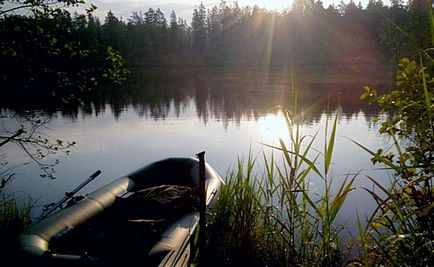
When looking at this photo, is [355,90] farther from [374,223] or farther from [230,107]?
[374,223]

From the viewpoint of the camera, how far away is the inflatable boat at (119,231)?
10.1ft

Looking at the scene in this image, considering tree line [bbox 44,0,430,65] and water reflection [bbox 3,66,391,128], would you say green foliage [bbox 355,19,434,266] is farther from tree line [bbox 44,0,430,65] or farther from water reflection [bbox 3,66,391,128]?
tree line [bbox 44,0,430,65]

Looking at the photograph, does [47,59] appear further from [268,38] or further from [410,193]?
[268,38]

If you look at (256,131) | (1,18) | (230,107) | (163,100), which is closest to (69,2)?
(1,18)

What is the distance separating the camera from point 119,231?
327 cm

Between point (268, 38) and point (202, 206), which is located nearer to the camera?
point (202, 206)

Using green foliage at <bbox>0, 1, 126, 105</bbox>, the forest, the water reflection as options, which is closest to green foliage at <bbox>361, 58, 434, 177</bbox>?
green foliage at <bbox>0, 1, 126, 105</bbox>

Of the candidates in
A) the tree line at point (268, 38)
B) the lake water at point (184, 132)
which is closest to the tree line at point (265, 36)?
the tree line at point (268, 38)

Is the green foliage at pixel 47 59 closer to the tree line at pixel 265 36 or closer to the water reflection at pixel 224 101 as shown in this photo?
the water reflection at pixel 224 101

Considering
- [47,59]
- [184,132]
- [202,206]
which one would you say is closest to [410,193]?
[202,206]

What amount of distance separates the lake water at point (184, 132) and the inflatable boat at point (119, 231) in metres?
1.00

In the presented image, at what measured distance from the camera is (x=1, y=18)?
3.79 metres

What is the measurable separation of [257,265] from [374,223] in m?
1.51

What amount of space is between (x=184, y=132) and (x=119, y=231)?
32.2ft
